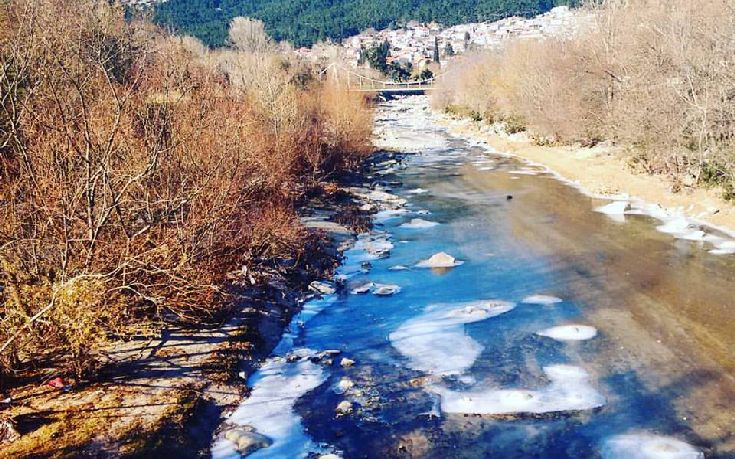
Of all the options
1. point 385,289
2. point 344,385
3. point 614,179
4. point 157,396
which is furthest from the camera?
point 614,179

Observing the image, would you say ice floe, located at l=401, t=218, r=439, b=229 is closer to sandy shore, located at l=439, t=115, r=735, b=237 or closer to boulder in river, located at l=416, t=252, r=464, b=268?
boulder in river, located at l=416, t=252, r=464, b=268

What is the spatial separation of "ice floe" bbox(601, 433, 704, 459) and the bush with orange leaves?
8.41 m

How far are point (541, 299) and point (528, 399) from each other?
20.3 ft

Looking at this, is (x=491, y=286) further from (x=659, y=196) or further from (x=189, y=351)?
(x=659, y=196)

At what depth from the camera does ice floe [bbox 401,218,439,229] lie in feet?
89.8

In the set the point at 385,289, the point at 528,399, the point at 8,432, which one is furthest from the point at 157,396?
the point at 385,289

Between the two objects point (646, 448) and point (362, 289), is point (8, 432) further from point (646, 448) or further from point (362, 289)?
point (362, 289)

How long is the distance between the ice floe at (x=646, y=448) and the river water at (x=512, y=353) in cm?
3

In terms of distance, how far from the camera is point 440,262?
70.9ft

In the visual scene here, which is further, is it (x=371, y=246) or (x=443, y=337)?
(x=371, y=246)

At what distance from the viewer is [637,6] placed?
4506 cm

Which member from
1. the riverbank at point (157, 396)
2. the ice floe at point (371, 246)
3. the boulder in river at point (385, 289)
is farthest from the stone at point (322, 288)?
the ice floe at point (371, 246)

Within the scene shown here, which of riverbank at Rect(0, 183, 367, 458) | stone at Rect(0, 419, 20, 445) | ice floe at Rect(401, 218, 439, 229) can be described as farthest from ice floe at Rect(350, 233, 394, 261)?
stone at Rect(0, 419, 20, 445)

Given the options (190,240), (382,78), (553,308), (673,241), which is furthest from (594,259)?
(382,78)
